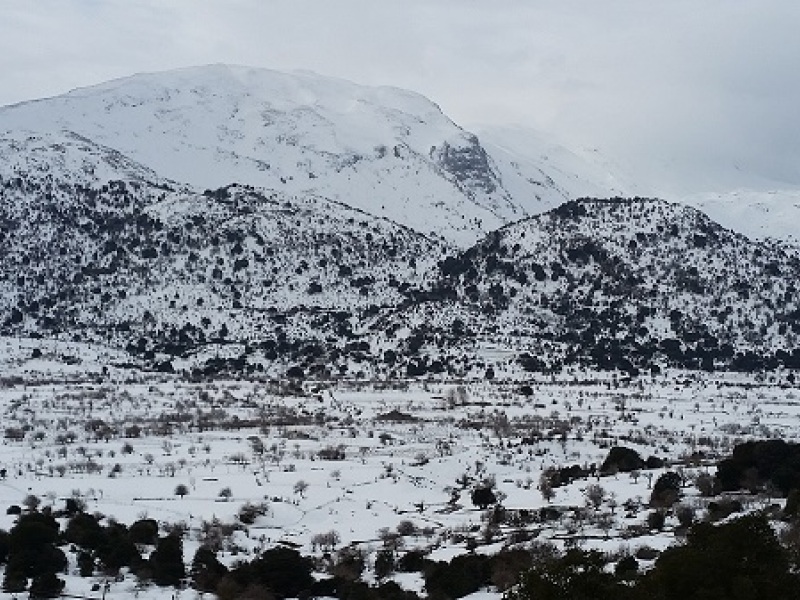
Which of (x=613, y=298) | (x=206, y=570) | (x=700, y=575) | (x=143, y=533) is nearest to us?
(x=700, y=575)

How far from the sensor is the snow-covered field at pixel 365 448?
5056cm

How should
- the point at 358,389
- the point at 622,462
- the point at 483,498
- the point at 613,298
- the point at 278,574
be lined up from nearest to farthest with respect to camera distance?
1. the point at 278,574
2. the point at 483,498
3. the point at 622,462
4. the point at 358,389
5. the point at 613,298

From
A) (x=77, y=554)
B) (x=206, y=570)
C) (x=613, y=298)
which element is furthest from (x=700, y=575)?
(x=613, y=298)

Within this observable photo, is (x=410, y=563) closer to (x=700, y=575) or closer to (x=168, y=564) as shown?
(x=168, y=564)

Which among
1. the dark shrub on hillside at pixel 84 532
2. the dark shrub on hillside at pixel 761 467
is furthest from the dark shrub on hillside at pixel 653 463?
the dark shrub on hillside at pixel 84 532

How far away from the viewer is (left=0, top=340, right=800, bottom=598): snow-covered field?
166ft

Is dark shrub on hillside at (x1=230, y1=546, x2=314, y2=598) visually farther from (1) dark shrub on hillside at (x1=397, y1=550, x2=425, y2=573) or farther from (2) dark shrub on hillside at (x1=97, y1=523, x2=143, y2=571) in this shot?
(2) dark shrub on hillside at (x1=97, y1=523, x2=143, y2=571)

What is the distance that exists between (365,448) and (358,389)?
3920 centimetres

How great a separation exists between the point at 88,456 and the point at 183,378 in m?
55.6

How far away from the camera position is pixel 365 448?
254 feet

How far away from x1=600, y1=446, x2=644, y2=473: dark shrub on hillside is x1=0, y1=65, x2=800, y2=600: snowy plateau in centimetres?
23

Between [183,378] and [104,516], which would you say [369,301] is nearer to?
[183,378]

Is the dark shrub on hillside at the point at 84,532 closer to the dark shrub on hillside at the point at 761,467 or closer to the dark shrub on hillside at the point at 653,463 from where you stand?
the dark shrub on hillside at the point at 761,467

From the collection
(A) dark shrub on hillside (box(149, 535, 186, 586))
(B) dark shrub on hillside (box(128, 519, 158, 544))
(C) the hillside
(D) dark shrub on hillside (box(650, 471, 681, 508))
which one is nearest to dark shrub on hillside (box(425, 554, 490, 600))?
(A) dark shrub on hillside (box(149, 535, 186, 586))
